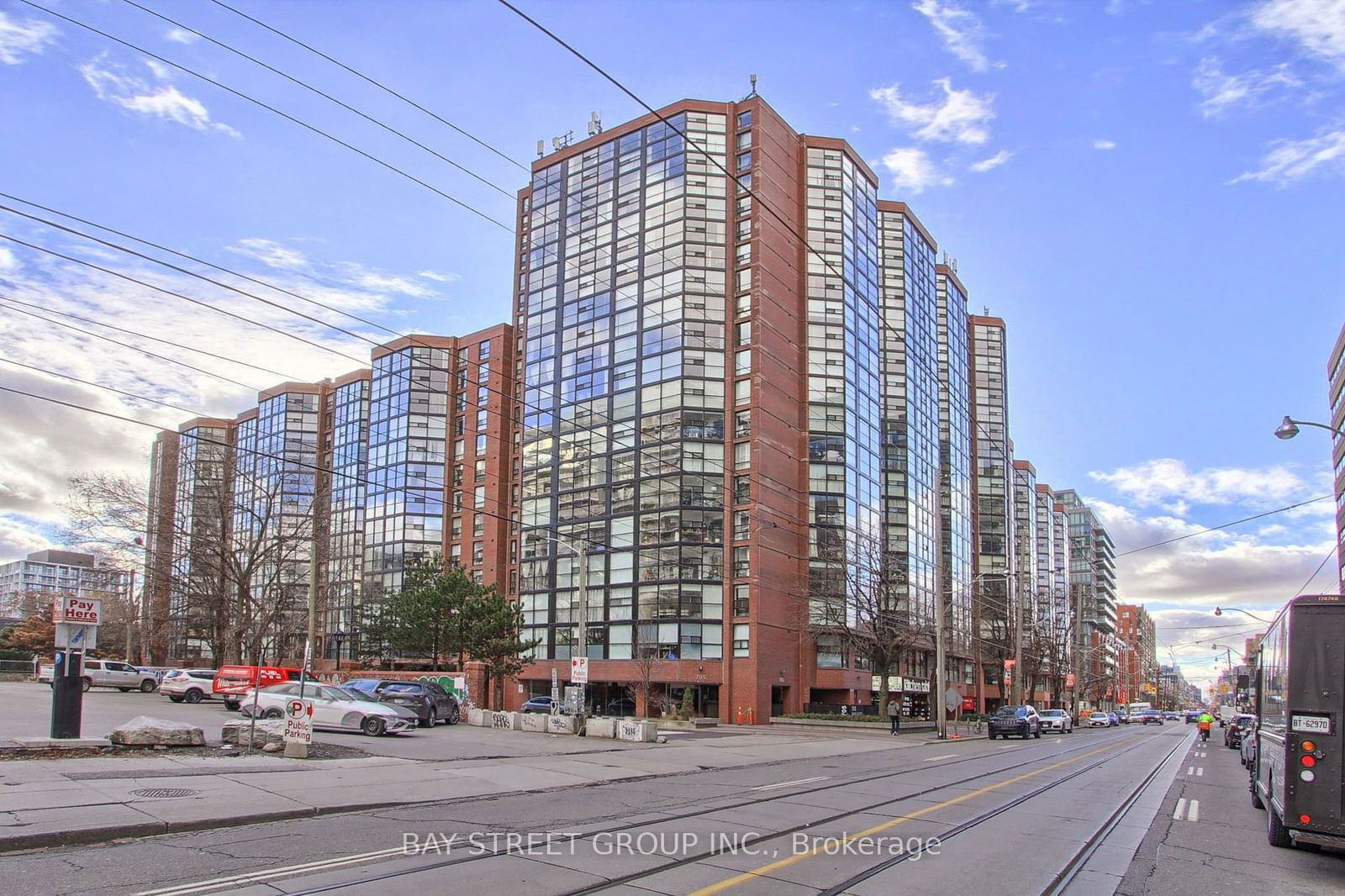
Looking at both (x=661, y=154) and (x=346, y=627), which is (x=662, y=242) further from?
(x=346, y=627)

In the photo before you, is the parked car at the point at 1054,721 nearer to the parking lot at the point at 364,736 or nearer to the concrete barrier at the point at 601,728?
the concrete barrier at the point at 601,728

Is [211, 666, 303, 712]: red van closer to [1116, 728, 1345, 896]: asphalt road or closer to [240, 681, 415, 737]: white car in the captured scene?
[240, 681, 415, 737]: white car

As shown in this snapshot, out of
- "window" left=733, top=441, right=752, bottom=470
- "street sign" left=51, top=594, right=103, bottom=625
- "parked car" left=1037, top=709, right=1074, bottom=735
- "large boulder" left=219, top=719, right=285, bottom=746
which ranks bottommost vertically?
"parked car" left=1037, top=709, right=1074, bottom=735

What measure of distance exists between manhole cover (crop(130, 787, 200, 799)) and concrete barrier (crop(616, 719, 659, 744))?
18.7 metres

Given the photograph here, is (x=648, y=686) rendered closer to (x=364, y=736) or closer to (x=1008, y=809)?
(x=364, y=736)

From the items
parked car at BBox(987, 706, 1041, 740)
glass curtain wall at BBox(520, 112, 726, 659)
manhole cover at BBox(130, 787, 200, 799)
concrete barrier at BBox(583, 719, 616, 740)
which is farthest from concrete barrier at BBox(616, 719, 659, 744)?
glass curtain wall at BBox(520, 112, 726, 659)

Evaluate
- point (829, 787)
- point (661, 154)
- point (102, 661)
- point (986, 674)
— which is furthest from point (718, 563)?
point (986, 674)

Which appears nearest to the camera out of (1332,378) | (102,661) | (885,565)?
(102,661)

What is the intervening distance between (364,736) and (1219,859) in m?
21.3

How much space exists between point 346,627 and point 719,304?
57.6 meters

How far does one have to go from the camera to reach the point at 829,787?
17953 millimetres

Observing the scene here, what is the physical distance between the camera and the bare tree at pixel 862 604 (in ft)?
170

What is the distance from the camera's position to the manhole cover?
13.1 m

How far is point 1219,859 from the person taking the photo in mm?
11656
